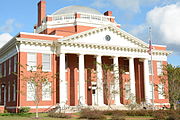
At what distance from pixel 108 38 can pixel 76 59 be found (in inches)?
203

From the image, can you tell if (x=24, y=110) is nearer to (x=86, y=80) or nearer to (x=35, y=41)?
(x=35, y=41)

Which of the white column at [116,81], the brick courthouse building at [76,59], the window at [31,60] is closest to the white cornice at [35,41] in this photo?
the brick courthouse building at [76,59]

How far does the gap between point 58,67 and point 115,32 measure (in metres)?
9.15

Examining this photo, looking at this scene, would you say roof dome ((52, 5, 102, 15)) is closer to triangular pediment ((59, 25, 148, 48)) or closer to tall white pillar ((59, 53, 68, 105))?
triangular pediment ((59, 25, 148, 48))

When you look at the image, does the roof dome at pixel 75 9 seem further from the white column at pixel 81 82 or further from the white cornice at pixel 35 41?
the white column at pixel 81 82

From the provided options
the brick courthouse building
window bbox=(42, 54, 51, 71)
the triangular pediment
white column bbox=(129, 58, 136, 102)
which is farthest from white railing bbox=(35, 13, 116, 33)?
window bbox=(42, 54, 51, 71)

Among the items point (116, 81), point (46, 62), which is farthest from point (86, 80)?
point (46, 62)

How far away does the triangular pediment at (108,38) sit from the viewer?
1433 inches

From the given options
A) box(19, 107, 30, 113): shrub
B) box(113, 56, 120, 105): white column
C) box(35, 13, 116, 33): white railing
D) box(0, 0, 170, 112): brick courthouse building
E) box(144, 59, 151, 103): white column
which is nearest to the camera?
box(19, 107, 30, 113): shrub

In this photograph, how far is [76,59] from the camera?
38.3m

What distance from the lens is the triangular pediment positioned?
36.4 m

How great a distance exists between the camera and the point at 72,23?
41594 millimetres

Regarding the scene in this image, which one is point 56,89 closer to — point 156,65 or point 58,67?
point 58,67

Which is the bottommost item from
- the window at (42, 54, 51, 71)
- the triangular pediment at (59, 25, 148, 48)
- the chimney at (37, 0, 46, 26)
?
the window at (42, 54, 51, 71)
